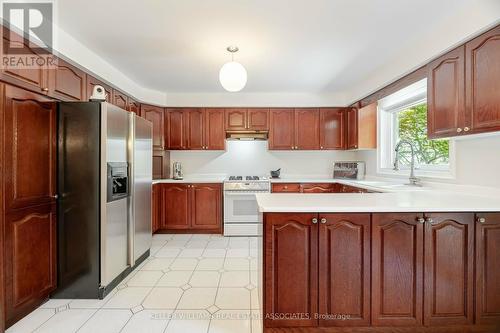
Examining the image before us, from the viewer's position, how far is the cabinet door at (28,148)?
69.1 inches

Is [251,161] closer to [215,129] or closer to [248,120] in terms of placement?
[248,120]

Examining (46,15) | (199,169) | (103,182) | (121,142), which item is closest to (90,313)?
(103,182)

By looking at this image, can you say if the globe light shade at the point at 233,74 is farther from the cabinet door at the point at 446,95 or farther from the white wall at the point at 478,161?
the white wall at the point at 478,161

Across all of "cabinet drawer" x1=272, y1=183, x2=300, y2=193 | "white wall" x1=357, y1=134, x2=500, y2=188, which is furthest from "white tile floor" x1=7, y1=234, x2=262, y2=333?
"white wall" x1=357, y1=134, x2=500, y2=188

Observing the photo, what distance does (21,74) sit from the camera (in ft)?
6.11

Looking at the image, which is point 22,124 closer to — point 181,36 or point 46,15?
point 46,15

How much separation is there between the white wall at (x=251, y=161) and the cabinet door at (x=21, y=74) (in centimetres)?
266

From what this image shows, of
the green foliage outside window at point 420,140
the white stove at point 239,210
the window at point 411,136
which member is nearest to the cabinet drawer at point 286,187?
the white stove at point 239,210

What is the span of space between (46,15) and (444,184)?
12.2 ft

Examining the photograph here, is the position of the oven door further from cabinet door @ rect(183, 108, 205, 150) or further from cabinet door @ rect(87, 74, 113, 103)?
cabinet door @ rect(87, 74, 113, 103)

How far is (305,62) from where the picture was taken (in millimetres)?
2971

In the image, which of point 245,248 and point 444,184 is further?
point 245,248

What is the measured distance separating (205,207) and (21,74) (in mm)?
2713

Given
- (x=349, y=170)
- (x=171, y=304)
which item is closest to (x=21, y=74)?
(x=171, y=304)
